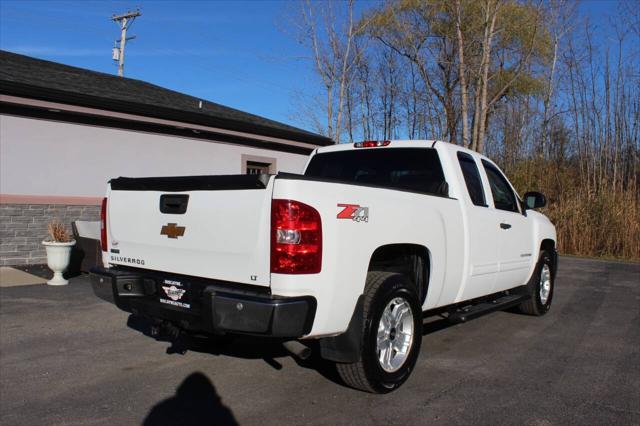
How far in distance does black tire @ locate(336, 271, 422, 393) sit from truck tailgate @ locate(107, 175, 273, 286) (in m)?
0.88

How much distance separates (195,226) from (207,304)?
617 millimetres

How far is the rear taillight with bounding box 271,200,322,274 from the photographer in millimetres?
3252

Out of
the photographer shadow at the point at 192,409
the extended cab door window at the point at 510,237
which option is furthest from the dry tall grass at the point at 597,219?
the photographer shadow at the point at 192,409

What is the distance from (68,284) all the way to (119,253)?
4959 millimetres

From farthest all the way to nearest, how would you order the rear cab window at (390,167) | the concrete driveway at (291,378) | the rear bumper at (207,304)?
1. the rear cab window at (390,167)
2. the concrete driveway at (291,378)
3. the rear bumper at (207,304)

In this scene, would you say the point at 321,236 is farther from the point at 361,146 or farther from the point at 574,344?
the point at 574,344

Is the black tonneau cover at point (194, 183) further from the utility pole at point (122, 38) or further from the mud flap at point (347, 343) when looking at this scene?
the utility pole at point (122, 38)

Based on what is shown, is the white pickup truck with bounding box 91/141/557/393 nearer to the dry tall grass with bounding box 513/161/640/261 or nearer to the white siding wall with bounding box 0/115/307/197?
the white siding wall with bounding box 0/115/307/197

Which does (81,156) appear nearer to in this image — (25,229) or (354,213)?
(25,229)

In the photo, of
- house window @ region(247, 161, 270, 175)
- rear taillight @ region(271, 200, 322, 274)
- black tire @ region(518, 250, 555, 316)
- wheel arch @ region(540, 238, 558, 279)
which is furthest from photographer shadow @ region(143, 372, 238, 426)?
house window @ region(247, 161, 270, 175)

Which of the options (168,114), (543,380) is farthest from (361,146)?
(168,114)

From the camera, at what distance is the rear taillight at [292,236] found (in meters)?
3.25

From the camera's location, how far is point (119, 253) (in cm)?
434

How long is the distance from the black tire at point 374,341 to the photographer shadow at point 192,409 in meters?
0.92
